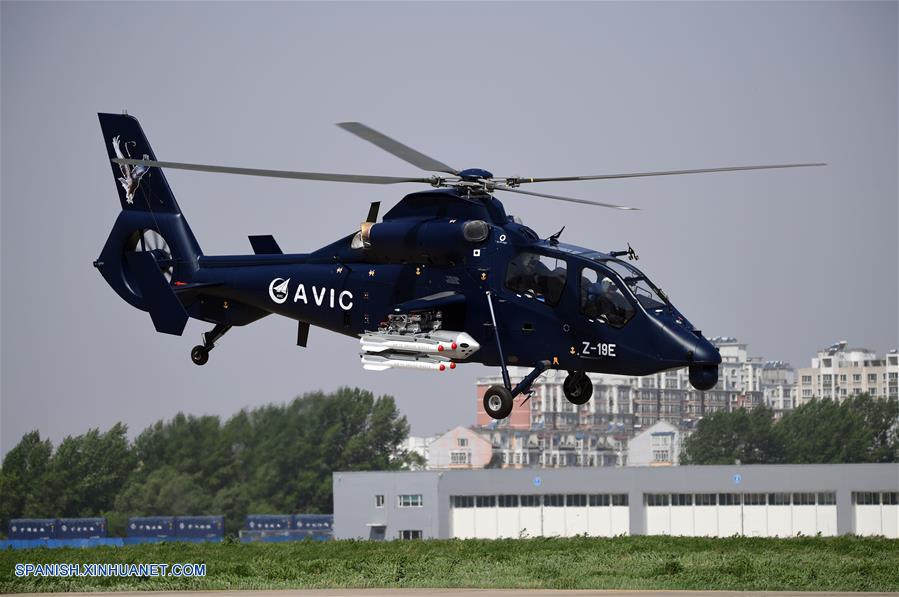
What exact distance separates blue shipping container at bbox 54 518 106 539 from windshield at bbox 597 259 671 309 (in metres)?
74.4

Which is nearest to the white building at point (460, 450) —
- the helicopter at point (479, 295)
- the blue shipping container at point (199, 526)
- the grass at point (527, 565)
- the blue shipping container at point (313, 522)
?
the blue shipping container at point (313, 522)

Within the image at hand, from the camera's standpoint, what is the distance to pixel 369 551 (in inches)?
1318

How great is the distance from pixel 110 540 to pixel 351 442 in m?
35.6

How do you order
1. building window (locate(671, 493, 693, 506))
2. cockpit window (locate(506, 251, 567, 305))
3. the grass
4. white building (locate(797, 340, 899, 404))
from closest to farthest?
cockpit window (locate(506, 251, 567, 305)) → the grass → building window (locate(671, 493, 693, 506)) → white building (locate(797, 340, 899, 404))

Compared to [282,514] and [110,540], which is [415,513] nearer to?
[110,540]

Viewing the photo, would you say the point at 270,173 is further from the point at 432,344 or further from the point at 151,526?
the point at 151,526

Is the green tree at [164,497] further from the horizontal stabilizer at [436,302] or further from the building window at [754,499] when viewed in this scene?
the horizontal stabilizer at [436,302]

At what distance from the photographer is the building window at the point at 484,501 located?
76.8 m

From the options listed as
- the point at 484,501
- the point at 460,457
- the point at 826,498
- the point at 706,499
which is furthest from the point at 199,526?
the point at 460,457

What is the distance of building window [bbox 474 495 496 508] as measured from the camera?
76812 millimetres

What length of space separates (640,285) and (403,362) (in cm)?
460

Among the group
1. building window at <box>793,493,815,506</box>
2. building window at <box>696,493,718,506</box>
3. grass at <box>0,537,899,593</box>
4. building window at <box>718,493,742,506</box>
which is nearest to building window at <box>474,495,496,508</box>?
building window at <box>696,493,718,506</box>

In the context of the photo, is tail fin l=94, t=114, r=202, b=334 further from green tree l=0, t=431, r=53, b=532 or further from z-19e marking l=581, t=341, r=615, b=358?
green tree l=0, t=431, r=53, b=532

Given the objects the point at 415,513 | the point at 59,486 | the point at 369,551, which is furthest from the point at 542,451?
the point at 369,551
